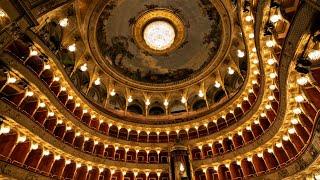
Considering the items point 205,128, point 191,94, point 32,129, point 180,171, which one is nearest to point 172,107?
point 191,94

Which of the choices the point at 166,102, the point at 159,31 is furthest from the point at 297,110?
the point at 159,31

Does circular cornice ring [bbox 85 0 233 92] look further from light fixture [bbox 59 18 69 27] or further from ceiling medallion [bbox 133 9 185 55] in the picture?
ceiling medallion [bbox 133 9 185 55]

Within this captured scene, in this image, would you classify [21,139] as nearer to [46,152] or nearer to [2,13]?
[46,152]

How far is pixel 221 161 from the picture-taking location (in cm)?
2805

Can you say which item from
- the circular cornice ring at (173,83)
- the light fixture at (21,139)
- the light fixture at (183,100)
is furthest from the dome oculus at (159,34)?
the light fixture at (21,139)

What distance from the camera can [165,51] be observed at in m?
34.4

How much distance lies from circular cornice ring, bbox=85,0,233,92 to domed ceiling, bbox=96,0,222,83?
0.59 meters

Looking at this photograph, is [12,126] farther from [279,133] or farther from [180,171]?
[279,133]

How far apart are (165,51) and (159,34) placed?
2404mm

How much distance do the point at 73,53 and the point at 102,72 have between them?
476 cm

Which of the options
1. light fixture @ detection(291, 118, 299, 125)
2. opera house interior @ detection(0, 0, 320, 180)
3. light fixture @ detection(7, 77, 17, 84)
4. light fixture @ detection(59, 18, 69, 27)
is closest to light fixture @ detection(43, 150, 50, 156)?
opera house interior @ detection(0, 0, 320, 180)

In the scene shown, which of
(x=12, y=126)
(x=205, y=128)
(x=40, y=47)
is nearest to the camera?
(x=12, y=126)

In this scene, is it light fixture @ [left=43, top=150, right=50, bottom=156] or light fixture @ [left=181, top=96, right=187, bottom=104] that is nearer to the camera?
light fixture @ [left=43, top=150, right=50, bottom=156]

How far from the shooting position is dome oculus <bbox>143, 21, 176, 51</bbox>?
33.1 meters
